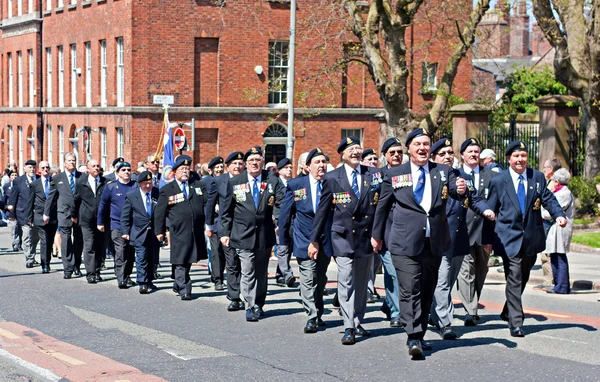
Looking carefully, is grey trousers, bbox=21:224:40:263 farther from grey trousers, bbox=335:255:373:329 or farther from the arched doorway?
the arched doorway

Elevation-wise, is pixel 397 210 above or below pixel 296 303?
above

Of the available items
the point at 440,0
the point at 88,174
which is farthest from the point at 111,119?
the point at 88,174

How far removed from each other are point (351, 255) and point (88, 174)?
7.89 metres

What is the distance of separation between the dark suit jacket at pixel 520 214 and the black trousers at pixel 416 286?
4.38 feet

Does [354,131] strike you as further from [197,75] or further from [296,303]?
[296,303]

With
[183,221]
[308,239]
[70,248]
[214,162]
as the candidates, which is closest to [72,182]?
[70,248]

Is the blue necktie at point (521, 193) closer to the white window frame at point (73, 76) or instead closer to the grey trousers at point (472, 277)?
the grey trousers at point (472, 277)

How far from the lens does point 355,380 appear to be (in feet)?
31.7

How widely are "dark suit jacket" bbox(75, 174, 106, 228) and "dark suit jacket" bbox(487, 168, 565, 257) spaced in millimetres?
7682

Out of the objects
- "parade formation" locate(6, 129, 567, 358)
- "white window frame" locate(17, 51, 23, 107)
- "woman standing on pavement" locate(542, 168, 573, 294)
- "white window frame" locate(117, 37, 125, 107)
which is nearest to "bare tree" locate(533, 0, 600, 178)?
"woman standing on pavement" locate(542, 168, 573, 294)

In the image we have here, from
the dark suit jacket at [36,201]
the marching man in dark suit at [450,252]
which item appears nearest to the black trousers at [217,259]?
the dark suit jacket at [36,201]

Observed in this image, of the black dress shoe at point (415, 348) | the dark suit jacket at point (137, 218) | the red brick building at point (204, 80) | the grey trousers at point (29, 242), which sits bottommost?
the grey trousers at point (29, 242)

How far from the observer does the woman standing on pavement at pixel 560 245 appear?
628 inches

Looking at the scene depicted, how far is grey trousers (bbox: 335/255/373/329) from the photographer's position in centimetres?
1151
